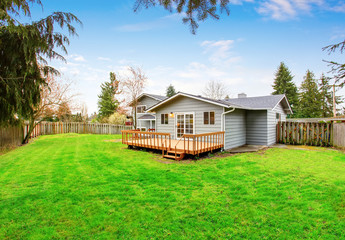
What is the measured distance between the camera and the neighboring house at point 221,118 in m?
9.36

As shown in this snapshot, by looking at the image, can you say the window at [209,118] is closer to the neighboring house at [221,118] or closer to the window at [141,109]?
the neighboring house at [221,118]

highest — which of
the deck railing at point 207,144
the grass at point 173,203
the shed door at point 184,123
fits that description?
the shed door at point 184,123

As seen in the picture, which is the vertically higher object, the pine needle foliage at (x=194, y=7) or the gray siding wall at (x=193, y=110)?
the pine needle foliage at (x=194, y=7)

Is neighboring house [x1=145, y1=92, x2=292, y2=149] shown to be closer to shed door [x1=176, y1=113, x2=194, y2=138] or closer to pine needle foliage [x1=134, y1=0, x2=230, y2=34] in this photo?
shed door [x1=176, y1=113, x2=194, y2=138]

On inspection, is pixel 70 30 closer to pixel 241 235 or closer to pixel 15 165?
pixel 241 235

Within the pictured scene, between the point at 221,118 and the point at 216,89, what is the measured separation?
2323 cm

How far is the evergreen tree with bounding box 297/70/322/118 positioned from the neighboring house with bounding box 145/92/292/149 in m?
23.5

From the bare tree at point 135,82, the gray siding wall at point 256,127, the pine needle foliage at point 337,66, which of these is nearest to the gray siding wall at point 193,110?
the gray siding wall at point 256,127

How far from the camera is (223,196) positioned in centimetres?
374

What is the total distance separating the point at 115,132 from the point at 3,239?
66.7 feet

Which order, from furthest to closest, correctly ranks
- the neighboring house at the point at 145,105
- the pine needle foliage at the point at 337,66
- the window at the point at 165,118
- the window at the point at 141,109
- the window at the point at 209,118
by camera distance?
the window at the point at 141,109 → the neighboring house at the point at 145,105 → the window at the point at 165,118 → the window at the point at 209,118 → the pine needle foliage at the point at 337,66

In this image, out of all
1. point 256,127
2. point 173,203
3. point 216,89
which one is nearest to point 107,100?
point 216,89

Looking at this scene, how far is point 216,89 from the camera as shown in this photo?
31.0 meters

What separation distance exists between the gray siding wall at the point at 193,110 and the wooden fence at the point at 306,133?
219 inches
